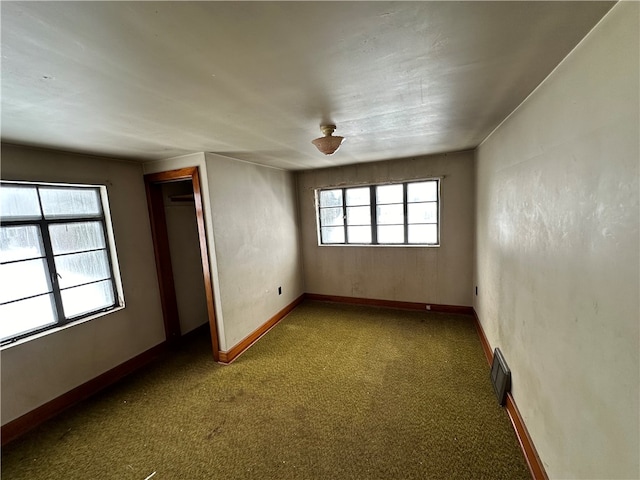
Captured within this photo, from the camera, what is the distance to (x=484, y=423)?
1.91 m

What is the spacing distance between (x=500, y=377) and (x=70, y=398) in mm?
3717

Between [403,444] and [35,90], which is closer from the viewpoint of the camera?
[35,90]

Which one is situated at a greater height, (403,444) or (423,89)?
(423,89)

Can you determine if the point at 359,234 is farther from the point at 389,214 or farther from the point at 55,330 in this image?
the point at 55,330

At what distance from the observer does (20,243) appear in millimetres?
2109

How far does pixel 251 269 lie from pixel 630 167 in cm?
314

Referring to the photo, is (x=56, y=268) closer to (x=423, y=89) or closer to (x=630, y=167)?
(x=423, y=89)

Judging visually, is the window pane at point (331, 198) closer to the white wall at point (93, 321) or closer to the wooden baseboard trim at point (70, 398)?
the white wall at point (93, 321)

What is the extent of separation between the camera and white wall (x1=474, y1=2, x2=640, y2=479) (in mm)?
848

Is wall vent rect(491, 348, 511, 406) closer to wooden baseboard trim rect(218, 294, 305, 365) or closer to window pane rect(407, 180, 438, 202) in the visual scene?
window pane rect(407, 180, 438, 202)

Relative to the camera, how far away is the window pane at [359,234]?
4.16 metres

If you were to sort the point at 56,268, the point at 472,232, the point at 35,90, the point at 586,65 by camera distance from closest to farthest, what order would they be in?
1. the point at 586,65
2. the point at 35,90
3. the point at 56,268
4. the point at 472,232

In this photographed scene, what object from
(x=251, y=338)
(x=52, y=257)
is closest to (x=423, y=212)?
(x=251, y=338)

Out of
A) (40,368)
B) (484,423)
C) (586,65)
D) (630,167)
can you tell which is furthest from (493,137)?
(40,368)
